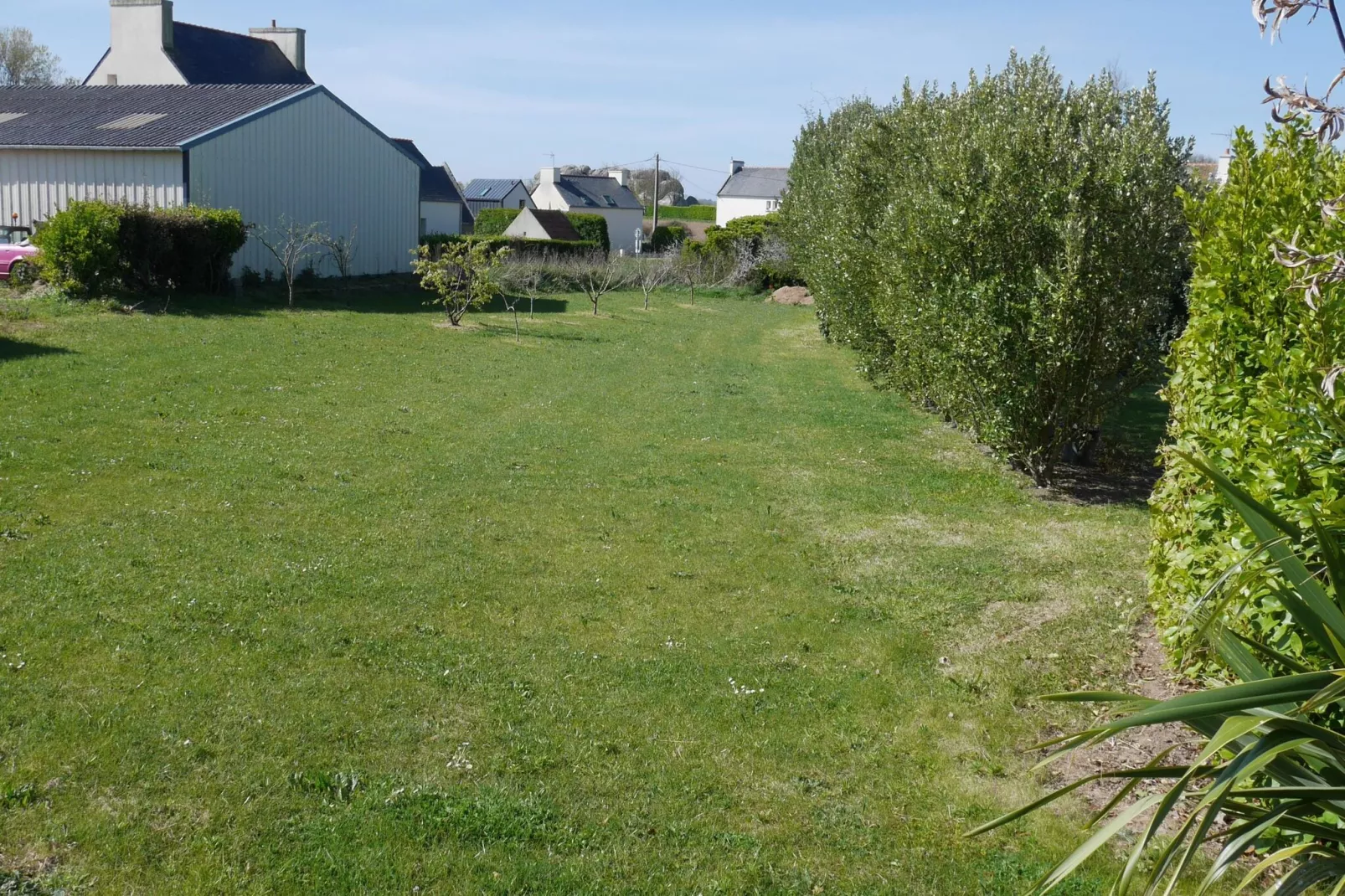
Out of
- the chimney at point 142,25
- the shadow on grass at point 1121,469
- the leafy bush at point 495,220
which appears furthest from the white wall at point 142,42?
the shadow on grass at point 1121,469

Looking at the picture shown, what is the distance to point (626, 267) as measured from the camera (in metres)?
40.8

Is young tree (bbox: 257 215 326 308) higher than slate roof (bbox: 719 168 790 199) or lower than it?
lower

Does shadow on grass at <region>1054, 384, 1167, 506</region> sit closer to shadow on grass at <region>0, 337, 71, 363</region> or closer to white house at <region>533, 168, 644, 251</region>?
shadow on grass at <region>0, 337, 71, 363</region>

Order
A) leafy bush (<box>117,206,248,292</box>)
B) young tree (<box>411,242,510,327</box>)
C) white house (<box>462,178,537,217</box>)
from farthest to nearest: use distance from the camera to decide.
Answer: white house (<box>462,178,537,217</box>) < young tree (<box>411,242,510,327</box>) < leafy bush (<box>117,206,248,292</box>)

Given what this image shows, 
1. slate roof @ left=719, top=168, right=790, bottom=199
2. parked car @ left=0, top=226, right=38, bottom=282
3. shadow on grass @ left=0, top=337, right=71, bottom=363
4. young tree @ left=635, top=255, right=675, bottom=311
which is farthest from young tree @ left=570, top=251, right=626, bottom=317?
slate roof @ left=719, top=168, right=790, bottom=199

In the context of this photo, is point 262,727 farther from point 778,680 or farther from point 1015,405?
point 1015,405

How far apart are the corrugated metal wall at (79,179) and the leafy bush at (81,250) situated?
12.7 ft

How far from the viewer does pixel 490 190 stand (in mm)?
71688

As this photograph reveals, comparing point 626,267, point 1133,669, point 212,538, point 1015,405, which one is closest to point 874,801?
point 1133,669

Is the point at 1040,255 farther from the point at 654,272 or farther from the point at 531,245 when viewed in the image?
the point at 531,245

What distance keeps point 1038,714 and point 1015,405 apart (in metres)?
5.72

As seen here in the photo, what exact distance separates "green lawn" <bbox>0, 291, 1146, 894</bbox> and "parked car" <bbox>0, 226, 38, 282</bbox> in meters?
9.08

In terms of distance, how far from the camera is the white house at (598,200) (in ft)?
240

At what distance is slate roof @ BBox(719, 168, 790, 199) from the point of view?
251ft
